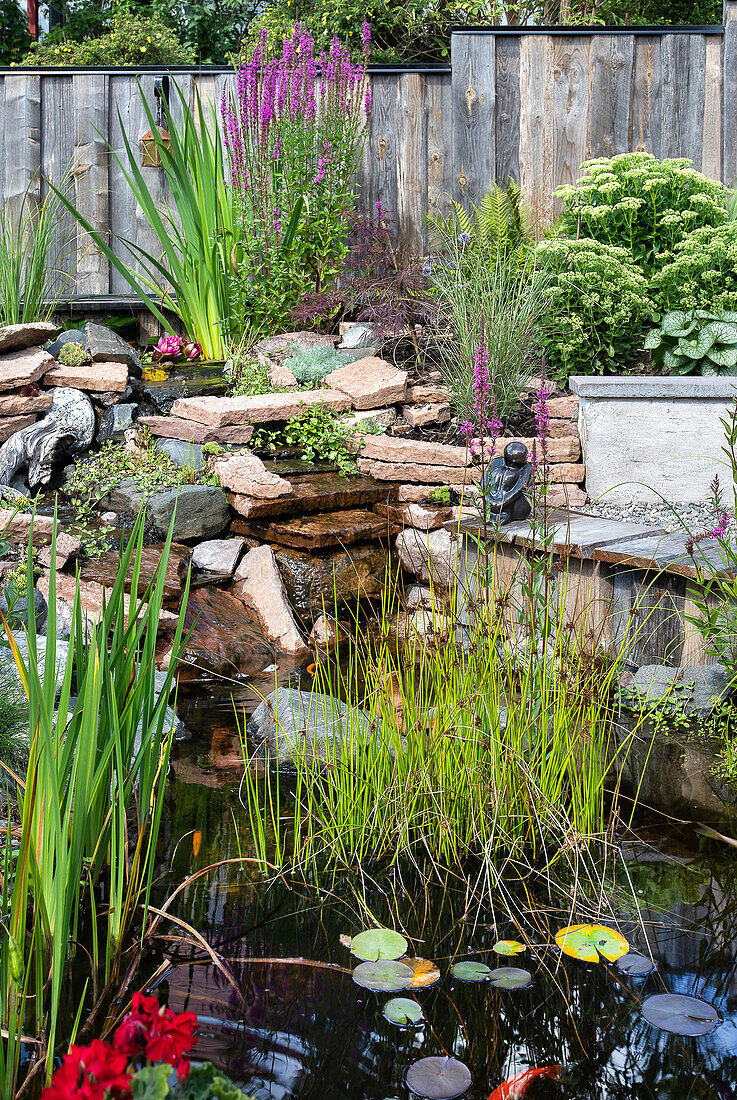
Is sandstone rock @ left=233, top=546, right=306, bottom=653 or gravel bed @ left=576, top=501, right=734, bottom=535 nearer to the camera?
sandstone rock @ left=233, top=546, right=306, bottom=653

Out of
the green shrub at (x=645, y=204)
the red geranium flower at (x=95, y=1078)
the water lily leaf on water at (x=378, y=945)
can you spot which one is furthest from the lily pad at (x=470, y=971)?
the green shrub at (x=645, y=204)

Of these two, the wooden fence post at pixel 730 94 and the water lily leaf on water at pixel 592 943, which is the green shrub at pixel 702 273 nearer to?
the wooden fence post at pixel 730 94

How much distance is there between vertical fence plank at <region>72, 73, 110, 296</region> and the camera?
6.68 meters

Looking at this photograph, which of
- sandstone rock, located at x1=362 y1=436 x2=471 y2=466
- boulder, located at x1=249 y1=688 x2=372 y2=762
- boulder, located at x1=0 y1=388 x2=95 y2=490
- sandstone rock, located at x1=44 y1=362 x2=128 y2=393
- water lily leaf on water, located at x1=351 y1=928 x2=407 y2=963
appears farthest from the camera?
sandstone rock, located at x1=44 y1=362 x2=128 y2=393

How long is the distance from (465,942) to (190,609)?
91.8 inches

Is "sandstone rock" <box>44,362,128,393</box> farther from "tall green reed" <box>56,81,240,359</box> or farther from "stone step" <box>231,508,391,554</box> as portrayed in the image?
"stone step" <box>231,508,391,554</box>

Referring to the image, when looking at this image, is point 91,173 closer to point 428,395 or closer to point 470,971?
point 428,395

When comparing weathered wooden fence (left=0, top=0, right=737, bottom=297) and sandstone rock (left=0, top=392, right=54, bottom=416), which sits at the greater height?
weathered wooden fence (left=0, top=0, right=737, bottom=297)

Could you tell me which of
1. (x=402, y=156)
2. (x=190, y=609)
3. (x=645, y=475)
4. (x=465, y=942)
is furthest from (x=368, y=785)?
(x=402, y=156)

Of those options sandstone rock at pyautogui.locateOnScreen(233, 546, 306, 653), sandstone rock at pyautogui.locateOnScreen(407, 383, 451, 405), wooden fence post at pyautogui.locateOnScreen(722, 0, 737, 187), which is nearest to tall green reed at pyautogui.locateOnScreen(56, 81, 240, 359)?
sandstone rock at pyautogui.locateOnScreen(407, 383, 451, 405)

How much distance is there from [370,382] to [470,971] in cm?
382

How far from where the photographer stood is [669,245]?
207 inches

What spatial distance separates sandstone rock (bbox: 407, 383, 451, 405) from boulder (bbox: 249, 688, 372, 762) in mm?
2359

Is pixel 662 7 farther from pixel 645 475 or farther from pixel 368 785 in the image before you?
pixel 368 785
